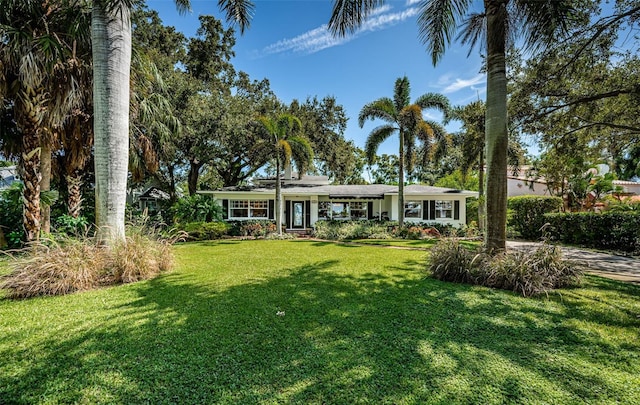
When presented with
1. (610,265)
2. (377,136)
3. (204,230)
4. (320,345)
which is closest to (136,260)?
(320,345)

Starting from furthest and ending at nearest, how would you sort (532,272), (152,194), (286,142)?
(152,194) → (286,142) → (532,272)

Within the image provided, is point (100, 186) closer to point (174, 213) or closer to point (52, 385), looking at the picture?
point (52, 385)

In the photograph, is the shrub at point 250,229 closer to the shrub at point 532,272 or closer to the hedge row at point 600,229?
the shrub at point 532,272

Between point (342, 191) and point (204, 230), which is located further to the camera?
point (342, 191)

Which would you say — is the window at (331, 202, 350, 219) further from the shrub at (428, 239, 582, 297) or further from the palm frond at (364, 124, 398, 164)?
the shrub at (428, 239, 582, 297)

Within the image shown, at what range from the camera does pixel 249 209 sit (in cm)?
1980

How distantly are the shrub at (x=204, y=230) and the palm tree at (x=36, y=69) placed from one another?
24.4 ft

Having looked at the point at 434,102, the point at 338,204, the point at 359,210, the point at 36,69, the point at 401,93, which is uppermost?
the point at 401,93

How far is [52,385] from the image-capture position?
2.67m

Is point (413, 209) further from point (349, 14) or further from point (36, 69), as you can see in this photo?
point (36, 69)

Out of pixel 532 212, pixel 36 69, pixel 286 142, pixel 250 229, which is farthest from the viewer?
pixel 250 229

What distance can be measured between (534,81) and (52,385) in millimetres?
13556

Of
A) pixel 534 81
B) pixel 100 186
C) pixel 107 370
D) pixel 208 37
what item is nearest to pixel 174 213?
pixel 100 186

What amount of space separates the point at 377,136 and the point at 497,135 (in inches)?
408
